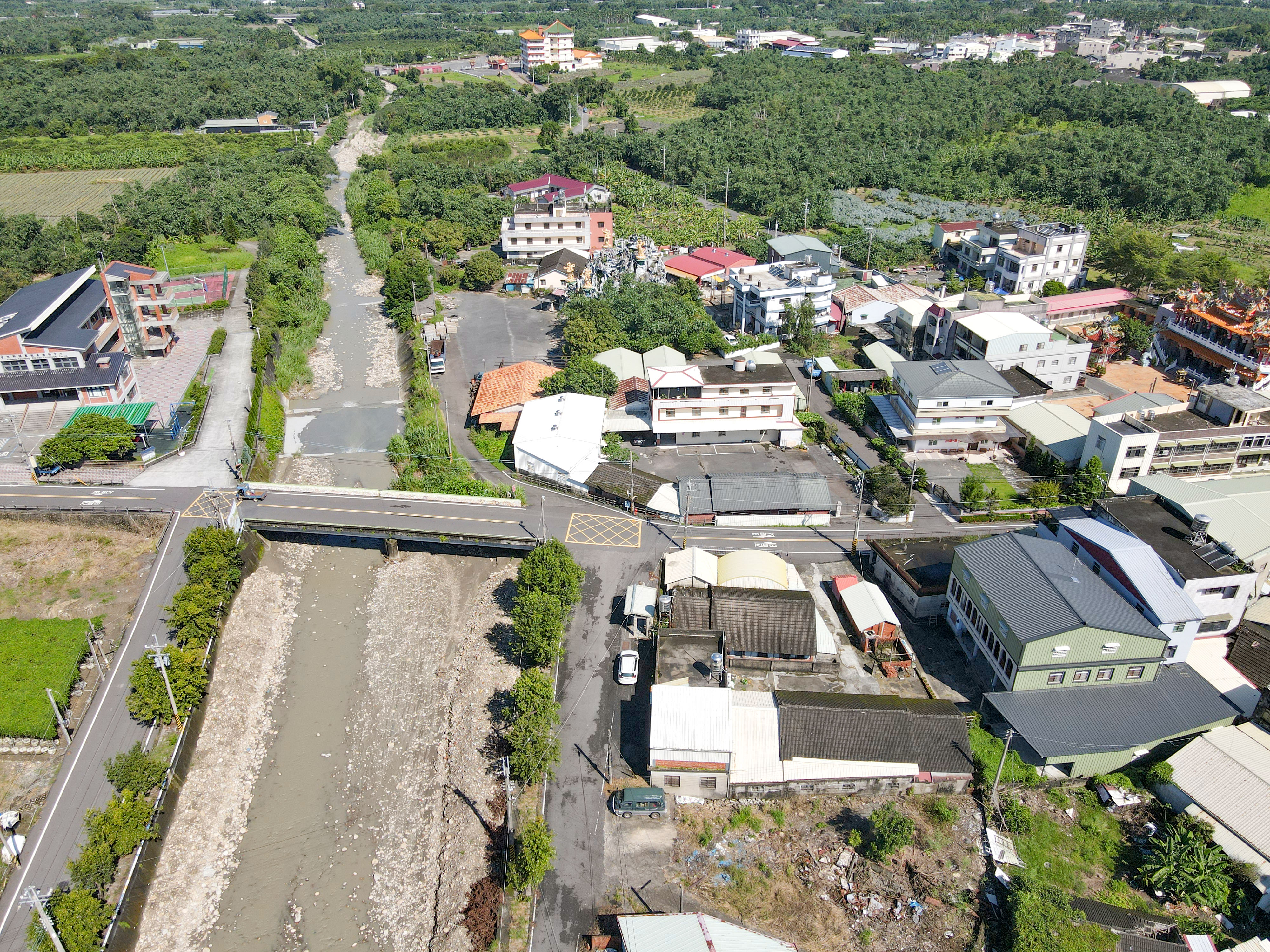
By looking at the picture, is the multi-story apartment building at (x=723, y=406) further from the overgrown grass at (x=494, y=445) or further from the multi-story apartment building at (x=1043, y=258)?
the multi-story apartment building at (x=1043, y=258)

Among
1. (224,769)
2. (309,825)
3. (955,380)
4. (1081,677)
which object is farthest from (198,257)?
(1081,677)

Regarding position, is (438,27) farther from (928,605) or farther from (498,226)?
(928,605)

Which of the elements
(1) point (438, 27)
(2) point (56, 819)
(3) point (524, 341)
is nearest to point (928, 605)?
(2) point (56, 819)

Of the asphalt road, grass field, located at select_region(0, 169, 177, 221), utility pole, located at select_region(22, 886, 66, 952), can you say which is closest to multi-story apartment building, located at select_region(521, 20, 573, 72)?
grass field, located at select_region(0, 169, 177, 221)

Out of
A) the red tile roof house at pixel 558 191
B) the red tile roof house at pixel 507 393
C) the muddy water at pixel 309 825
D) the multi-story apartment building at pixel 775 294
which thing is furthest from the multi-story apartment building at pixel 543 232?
the muddy water at pixel 309 825

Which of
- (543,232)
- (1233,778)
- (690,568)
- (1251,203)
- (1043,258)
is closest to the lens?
(1233,778)

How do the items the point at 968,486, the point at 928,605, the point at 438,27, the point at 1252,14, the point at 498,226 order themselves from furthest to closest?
the point at 438,27, the point at 1252,14, the point at 498,226, the point at 968,486, the point at 928,605

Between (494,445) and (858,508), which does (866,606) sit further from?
(494,445)
